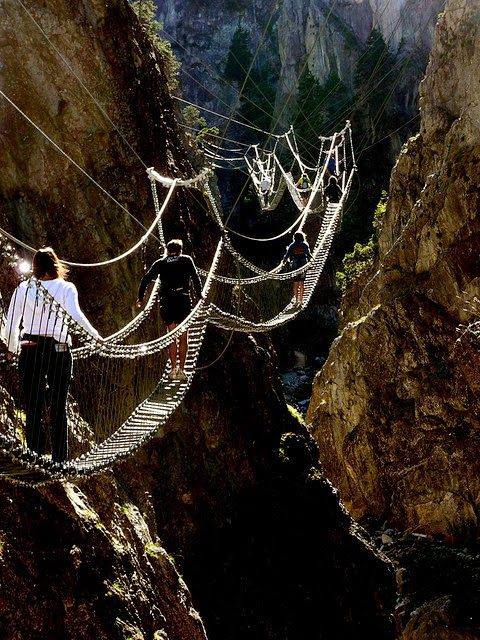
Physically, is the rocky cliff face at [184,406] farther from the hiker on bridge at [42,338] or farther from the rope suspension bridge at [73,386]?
the hiker on bridge at [42,338]

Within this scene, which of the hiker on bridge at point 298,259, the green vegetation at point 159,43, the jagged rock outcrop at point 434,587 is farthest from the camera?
the green vegetation at point 159,43

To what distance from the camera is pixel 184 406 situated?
8711 millimetres

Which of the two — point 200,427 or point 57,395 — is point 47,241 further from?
point 57,395

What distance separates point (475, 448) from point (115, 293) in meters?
10.0

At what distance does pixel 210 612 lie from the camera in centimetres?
801

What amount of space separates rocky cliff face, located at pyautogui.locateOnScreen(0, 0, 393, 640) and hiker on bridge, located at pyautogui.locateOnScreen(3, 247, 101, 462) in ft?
10.0

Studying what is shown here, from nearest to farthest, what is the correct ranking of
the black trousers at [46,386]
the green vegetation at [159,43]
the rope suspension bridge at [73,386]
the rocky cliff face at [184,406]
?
1. the rope suspension bridge at [73,386]
2. the black trousers at [46,386]
3. the rocky cliff face at [184,406]
4. the green vegetation at [159,43]

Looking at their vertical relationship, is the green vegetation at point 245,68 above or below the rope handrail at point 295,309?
above

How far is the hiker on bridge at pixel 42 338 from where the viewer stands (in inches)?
138

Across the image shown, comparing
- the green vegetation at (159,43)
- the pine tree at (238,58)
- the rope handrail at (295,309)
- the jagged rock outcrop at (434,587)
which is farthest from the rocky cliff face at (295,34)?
the jagged rock outcrop at (434,587)

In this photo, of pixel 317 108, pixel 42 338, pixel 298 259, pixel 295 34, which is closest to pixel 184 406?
pixel 298 259

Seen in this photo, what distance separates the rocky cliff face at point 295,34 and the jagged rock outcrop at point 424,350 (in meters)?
12.5

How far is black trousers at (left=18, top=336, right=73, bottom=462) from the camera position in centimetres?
355

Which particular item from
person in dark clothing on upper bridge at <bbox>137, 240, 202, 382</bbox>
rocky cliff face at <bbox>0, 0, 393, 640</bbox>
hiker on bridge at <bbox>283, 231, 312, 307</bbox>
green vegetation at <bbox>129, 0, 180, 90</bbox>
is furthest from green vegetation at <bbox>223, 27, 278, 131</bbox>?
person in dark clothing on upper bridge at <bbox>137, 240, 202, 382</bbox>
